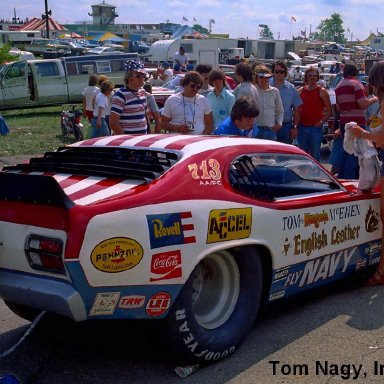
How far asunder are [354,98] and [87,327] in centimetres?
581

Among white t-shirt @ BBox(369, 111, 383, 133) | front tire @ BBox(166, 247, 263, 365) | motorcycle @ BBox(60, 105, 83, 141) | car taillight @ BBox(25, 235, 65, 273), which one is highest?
white t-shirt @ BBox(369, 111, 383, 133)

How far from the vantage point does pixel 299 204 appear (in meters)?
4.57

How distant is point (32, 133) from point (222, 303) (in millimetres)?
13739

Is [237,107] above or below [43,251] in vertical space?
above

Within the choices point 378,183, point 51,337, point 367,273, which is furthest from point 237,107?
point 51,337

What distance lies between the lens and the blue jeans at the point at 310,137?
9359 mm

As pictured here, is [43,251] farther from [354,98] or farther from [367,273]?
[354,98]

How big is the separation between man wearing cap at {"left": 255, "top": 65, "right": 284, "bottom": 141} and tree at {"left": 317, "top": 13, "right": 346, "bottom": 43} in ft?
509

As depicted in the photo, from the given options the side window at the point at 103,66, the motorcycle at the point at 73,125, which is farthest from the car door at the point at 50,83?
the motorcycle at the point at 73,125

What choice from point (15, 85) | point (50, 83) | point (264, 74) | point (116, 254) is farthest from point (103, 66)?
point (116, 254)

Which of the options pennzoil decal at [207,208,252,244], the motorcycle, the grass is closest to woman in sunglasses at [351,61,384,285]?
pennzoil decal at [207,208,252,244]

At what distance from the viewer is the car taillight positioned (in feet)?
11.4

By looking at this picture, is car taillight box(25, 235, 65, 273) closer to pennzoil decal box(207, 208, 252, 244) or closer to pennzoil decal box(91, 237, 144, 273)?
pennzoil decal box(91, 237, 144, 273)

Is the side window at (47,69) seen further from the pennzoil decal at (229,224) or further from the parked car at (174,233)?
the pennzoil decal at (229,224)
